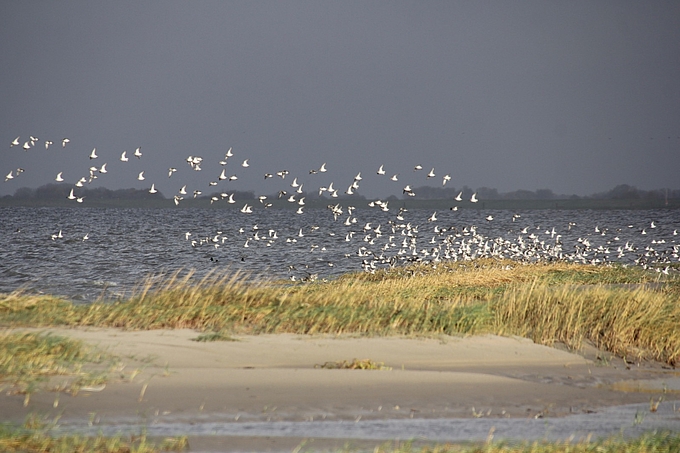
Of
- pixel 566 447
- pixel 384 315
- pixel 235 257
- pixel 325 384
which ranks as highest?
pixel 384 315

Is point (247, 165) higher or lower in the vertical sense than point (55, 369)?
higher

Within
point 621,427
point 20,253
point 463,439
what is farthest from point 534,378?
point 20,253

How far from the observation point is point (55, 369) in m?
10.7

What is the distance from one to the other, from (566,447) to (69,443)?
4.75 meters

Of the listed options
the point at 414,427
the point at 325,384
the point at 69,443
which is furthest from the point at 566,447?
the point at 69,443

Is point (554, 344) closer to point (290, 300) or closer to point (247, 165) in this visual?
point (290, 300)

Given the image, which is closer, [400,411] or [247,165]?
[400,411]

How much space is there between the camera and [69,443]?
788cm

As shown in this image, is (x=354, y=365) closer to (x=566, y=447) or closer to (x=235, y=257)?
(x=566, y=447)

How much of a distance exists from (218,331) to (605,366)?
6.31 m

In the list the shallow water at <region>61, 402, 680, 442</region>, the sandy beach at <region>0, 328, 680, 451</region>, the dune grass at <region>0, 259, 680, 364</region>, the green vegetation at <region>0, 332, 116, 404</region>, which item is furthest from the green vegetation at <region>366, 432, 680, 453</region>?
the dune grass at <region>0, 259, 680, 364</region>

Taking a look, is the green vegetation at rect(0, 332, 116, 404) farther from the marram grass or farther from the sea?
the sea

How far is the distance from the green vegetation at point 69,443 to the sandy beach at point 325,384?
387mm

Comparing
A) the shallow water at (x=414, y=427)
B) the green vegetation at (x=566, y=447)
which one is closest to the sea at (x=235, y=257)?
the shallow water at (x=414, y=427)
